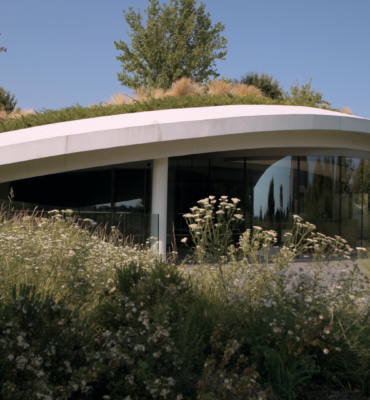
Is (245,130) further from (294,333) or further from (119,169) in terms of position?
(294,333)

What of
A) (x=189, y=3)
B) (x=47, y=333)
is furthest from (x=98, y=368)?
(x=189, y=3)

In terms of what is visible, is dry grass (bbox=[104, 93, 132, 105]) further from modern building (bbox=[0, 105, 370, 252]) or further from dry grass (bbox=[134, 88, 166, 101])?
modern building (bbox=[0, 105, 370, 252])

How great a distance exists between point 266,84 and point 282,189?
31024mm

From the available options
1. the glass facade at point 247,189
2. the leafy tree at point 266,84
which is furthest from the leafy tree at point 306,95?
the glass facade at point 247,189

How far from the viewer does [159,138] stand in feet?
36.8

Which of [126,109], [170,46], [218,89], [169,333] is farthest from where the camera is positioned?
[170,46]

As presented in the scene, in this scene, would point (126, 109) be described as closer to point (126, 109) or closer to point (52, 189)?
point (126, 109)

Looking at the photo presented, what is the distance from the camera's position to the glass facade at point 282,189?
1457cm

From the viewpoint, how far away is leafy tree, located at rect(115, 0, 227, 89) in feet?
119

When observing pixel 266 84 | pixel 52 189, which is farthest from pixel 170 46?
pixel 52 189

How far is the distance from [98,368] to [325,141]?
12560mm

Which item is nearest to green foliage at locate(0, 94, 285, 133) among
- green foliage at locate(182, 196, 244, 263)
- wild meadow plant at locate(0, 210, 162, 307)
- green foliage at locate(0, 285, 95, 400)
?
green foliage at locate(182, 196, 244, 263)

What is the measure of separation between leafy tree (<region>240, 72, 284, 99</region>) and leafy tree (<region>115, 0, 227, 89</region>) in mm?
5884

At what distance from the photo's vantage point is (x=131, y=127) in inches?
438
